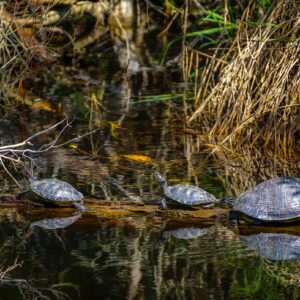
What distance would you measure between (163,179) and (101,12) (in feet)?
29.0

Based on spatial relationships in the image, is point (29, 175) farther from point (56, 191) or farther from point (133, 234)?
point (133, 234)

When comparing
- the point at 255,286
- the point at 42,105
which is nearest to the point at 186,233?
the point at 255,286

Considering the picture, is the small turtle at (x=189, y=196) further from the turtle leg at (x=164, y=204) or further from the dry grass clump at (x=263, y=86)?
the dry grass clump at (x=263, y=86)

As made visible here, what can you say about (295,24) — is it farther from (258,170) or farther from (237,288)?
(237,288)

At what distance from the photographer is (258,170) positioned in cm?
770

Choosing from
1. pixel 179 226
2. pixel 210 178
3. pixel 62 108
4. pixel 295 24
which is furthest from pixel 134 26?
pixel 179 226

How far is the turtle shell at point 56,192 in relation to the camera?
21.9 feet

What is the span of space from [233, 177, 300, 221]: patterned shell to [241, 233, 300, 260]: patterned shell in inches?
5.4

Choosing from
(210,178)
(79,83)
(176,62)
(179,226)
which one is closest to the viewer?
(179,226)

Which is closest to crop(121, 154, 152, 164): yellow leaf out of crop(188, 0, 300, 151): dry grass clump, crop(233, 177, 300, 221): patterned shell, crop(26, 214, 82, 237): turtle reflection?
crop(188, 0, 300, 151): dry grass clump

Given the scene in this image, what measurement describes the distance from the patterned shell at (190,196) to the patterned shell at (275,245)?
1.49 ft

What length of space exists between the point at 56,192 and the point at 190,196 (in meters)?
0.92

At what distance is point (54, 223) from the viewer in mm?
6531

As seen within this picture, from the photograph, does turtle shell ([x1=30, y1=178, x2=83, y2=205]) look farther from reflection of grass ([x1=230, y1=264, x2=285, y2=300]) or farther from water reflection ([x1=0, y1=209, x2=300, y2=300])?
reflection of grass ([x1=230, y1=264, x2=285, y2=300])
